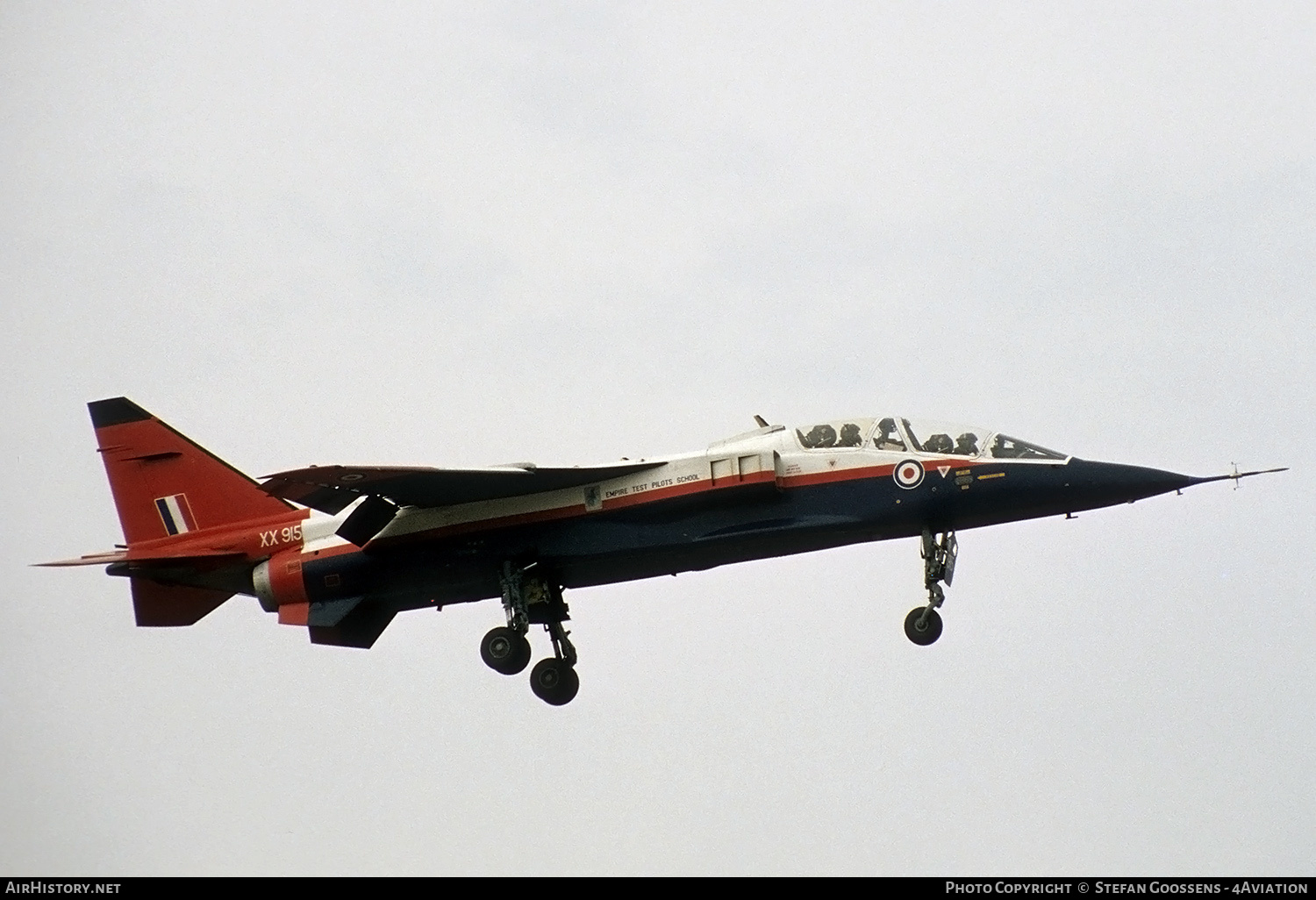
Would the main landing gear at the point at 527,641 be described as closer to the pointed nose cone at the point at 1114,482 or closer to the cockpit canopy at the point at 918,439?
the cockpit canopy at the point at 918,439

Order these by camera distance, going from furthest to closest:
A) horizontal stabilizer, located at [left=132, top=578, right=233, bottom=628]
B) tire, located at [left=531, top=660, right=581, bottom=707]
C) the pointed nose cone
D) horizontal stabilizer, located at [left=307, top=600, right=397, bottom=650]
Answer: horizontal stabilizer, located at [left=132, top=578, right=233, bottom=628], horizontal stabilizer, located at [left=307, top=600, right=397, bottom=650], tire, located at [left=531, top=660, right=581, bottom=707], the pointed nose cone

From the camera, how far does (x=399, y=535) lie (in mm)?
34625

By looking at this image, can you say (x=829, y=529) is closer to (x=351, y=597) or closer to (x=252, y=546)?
(x=351, y=597)

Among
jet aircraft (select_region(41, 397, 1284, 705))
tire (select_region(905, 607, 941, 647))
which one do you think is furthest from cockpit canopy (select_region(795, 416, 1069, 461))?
tire (select_region(905, 607, 941, 647))

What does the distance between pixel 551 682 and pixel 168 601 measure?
8.06m

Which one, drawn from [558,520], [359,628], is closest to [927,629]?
[558,520]

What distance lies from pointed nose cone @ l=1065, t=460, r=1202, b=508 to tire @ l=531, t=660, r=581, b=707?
1009 centimetres

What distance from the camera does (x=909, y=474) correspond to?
32.4 metres

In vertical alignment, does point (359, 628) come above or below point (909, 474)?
below

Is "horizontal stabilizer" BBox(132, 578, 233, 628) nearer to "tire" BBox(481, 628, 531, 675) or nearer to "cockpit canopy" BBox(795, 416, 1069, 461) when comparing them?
"tire" BBox(481, 628, 531, 675)

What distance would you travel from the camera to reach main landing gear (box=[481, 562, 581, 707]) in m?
34.2

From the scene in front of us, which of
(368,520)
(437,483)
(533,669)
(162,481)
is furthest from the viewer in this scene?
(162,481)

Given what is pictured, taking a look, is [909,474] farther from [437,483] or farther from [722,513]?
[437,483]

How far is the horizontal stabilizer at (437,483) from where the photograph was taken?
1287 inches
